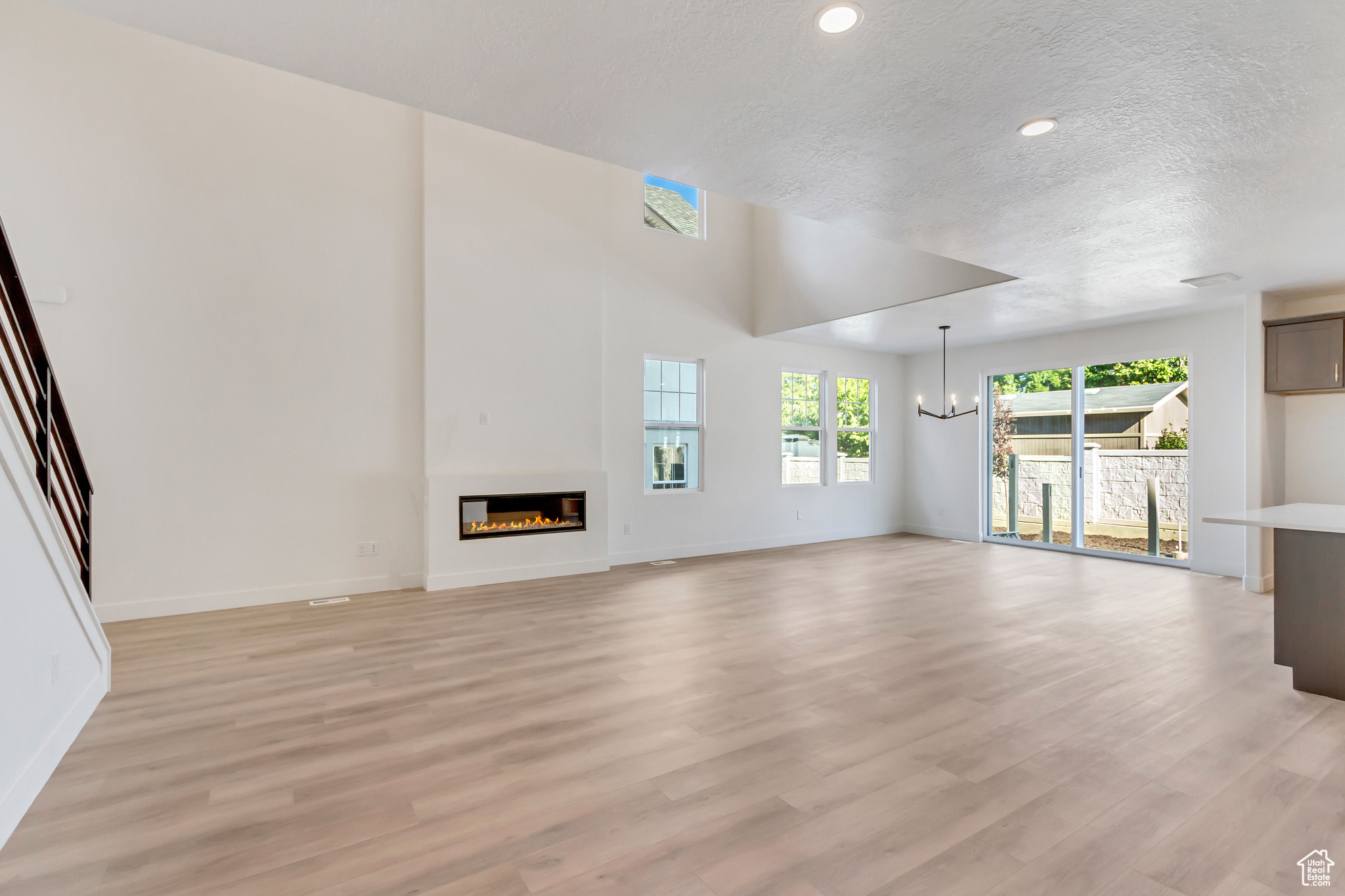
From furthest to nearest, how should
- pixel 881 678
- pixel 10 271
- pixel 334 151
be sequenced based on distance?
pixel 334 151 < pixel 881 678 < pixel 10 271

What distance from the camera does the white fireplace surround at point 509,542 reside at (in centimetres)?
546

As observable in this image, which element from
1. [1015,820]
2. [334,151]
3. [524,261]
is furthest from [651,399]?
[1015,820]

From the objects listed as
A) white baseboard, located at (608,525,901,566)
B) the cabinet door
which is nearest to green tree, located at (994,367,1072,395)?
the cabinet door

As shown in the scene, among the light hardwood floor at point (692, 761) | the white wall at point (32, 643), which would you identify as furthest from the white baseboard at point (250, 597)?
the white wall at point (32, 643)

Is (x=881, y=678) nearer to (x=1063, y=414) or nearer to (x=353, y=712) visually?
(x=353, y=712)

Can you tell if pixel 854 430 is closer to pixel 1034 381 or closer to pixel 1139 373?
pixel 1034 381

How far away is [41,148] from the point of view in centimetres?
431

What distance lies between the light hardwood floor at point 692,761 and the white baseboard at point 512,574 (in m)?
0.98

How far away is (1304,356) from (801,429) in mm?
4772

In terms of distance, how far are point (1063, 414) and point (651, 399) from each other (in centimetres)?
491

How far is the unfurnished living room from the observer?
6.53ft

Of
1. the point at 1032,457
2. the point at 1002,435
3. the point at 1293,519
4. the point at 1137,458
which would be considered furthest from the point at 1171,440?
the point at 1293,519

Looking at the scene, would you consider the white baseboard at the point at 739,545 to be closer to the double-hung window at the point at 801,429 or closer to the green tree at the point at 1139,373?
the double-hung window at the point at 801,429

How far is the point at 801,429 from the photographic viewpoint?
27.3 feet
